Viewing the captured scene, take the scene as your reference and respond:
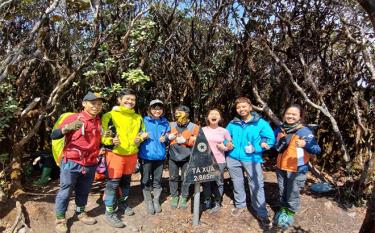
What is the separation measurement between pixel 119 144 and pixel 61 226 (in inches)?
49.8

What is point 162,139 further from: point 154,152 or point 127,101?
point 127,101

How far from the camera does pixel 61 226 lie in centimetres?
430

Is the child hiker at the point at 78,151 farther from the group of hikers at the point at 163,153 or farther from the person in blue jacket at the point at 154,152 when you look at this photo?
the person in blue jacket at the point at 154,152

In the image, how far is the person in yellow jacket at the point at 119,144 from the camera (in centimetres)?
457

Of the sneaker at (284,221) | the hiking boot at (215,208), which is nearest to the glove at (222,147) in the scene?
the hiking boot at (215,208)

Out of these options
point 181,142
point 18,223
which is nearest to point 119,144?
point 181,142

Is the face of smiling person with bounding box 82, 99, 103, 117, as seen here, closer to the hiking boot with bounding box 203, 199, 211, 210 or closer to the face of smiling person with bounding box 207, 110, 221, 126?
the face of smiling person with bounding box 207, 110, 221, 126

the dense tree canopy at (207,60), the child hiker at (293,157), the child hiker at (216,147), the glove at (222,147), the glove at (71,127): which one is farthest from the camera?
the dense tree canopy at (207,60)

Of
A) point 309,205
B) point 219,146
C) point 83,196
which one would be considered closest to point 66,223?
point 83,196

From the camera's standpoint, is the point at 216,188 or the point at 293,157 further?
the point at 216,188

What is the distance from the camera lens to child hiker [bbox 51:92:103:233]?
4.20 metres

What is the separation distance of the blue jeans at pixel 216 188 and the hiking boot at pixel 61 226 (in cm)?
204

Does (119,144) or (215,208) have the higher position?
(119,144)

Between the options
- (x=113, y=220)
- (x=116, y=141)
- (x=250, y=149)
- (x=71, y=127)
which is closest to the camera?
(x=71, y=127)
